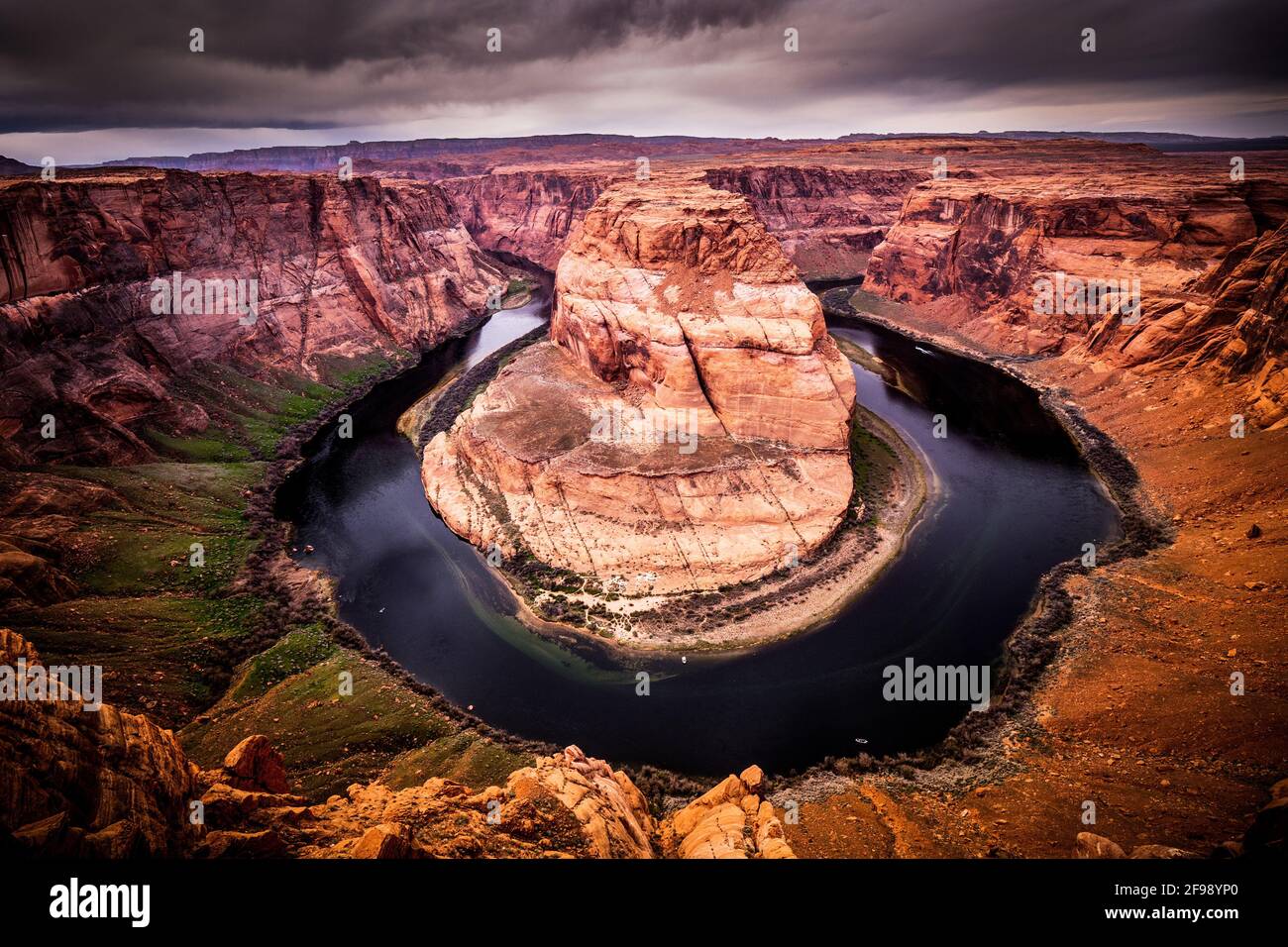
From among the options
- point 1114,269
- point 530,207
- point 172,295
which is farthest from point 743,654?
point 530,207

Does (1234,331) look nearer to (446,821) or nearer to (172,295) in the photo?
(446,821)

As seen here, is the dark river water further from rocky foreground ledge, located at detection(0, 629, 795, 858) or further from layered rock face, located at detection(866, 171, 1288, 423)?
layered rock face, located at detection(866, 171, 1288, 423)

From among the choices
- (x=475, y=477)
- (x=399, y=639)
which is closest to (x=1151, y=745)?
(x=399, y=639)

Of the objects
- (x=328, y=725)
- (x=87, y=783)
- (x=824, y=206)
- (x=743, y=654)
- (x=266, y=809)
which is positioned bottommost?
(x=328, y=725)

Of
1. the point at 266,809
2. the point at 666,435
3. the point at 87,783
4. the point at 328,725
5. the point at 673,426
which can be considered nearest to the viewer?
the point at 87,783

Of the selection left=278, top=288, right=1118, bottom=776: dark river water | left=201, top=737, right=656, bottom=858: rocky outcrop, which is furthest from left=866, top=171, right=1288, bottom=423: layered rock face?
left=201, top=737, right=656, bottom=858: rocky outcrop

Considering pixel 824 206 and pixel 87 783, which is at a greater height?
pixel 824 206

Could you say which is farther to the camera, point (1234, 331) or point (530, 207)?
point (530, 207)
